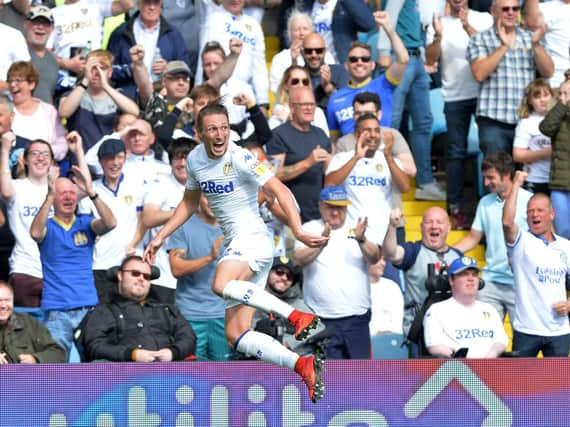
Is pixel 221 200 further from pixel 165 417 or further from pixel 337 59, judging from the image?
pixel 337 59

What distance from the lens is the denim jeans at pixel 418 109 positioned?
15148 millimetres

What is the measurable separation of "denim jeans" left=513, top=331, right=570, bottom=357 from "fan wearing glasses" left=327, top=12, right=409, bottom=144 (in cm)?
292

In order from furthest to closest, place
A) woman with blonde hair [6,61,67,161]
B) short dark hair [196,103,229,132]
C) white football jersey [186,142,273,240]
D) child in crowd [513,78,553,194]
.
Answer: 1. child in crowd [513,78,553,194]
2. woman with blonde hair [6,61,67,161]
3. white football jersey [186,142,273,240]
4. short dark hair [196,103,229,132]

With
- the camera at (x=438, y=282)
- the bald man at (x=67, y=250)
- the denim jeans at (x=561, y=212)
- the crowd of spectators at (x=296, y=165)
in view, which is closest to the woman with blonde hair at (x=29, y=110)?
the crowd of spectators at (x=296, y=165)

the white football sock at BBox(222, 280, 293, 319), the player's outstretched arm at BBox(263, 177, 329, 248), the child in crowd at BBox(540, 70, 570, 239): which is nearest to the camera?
the player's outstretched arm at BBox(263, 177, 329, 248)

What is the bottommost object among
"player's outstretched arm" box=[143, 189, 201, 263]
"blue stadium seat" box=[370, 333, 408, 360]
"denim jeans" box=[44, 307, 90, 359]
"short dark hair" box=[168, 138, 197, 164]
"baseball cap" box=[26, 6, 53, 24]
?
"blue stadium seat" box=[370, 333, 408, 360]

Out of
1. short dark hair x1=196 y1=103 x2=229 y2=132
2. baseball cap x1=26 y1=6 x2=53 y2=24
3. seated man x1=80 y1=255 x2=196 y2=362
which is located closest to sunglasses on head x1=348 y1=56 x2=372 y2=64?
baseball cap x1=26 y1=6 x2=53 y2=24

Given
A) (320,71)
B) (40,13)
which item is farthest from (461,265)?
(40,13)

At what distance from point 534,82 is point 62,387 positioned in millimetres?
5993

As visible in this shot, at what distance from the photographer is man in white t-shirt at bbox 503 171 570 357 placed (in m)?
12.7

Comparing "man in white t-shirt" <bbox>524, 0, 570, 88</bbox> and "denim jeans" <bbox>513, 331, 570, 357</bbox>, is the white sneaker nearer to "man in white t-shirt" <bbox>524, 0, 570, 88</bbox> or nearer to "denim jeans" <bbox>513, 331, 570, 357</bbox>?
"man in white t-shirt" <bbox>524, 0, 570, 88</bbox>

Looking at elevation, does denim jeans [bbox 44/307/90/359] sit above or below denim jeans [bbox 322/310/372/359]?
above

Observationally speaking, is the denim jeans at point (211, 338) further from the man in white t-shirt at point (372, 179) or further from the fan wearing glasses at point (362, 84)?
the fan wearing glasses at point (362, 84)

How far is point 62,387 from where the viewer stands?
10.9m
